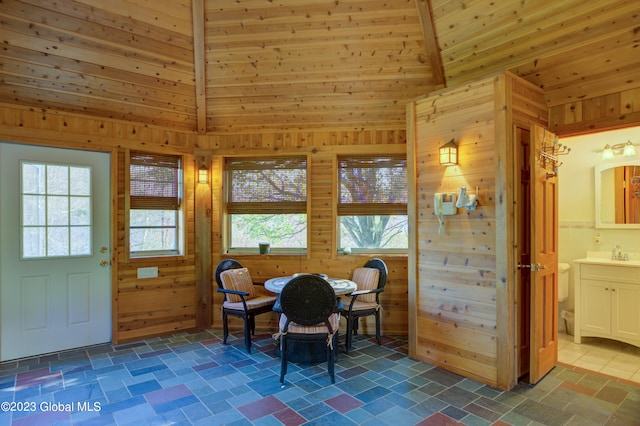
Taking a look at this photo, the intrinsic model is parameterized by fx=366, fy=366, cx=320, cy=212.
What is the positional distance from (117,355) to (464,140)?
3931mm

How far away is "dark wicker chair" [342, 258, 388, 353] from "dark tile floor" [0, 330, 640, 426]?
36cm

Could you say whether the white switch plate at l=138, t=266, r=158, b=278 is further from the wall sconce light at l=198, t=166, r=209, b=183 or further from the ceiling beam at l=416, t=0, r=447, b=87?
the ceiling beam at l=416, t=0, r=447, b=87

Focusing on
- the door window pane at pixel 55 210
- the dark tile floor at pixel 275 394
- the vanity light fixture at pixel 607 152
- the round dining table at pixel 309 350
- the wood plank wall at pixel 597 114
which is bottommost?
the dark tile floor at pixel 275 394

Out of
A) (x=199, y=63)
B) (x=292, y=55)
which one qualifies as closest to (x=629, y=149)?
(x=292, y=55)

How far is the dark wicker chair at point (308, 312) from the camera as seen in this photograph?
9.77 feet

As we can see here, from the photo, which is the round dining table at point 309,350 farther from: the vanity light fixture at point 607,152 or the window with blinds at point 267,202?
→ the vanity light fixture at point 607,152

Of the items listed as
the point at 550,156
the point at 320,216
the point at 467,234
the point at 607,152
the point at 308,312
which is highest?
the point at 607,152

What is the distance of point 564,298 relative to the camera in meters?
4.44

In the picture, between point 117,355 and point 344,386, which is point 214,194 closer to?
point 117,355

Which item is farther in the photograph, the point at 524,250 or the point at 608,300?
the point at 608,300

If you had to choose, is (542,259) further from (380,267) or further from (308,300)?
(308,300)

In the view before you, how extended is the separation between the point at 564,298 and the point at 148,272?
196 inches

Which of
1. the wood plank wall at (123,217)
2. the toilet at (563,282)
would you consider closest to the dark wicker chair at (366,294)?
the wood plank wall at (123,217)

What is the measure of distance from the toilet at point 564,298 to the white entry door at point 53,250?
526cm
